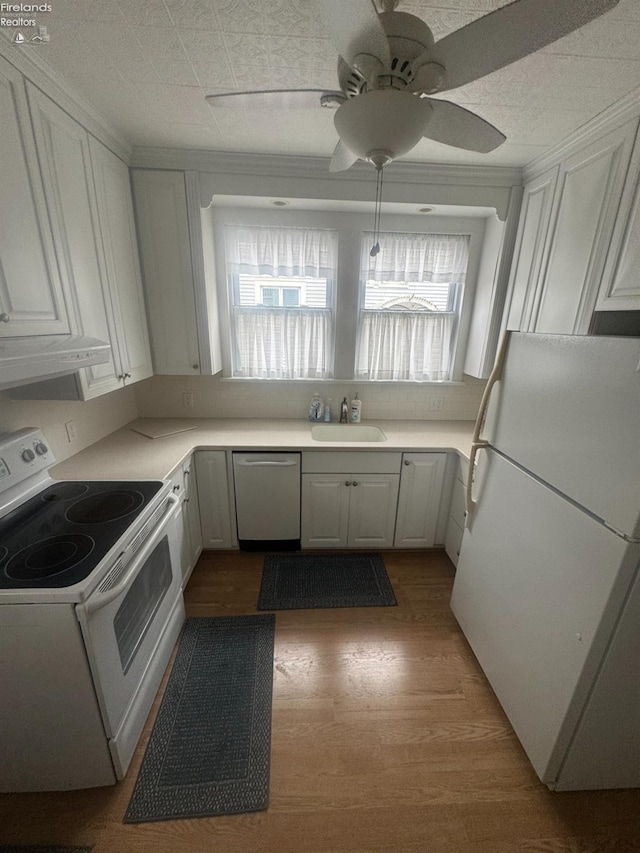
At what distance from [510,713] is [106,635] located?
1592 mm

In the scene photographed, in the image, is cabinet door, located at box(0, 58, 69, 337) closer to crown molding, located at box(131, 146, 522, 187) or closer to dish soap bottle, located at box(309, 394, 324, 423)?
crown molding, located at box(131, 146, 522, 187)

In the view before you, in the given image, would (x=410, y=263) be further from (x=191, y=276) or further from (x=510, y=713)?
(x=510, y=713)

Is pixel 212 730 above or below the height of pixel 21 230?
below

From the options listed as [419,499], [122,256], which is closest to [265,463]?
[419,499]

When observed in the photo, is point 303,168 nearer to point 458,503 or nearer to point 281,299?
point 281,299

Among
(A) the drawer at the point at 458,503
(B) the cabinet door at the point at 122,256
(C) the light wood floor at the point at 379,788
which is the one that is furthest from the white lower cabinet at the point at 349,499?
(B) the cabinet door at the point at 122,256

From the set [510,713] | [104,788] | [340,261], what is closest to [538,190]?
[340,261]

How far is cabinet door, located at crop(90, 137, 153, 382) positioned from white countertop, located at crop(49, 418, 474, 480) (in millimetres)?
438

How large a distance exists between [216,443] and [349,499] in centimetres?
96

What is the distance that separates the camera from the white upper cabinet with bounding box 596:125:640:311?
4.36 ft

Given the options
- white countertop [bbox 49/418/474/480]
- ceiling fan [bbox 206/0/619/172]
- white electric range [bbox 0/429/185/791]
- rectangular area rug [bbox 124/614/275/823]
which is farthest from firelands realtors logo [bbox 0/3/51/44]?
rectangular area rug [bbox 124/614/275/823]

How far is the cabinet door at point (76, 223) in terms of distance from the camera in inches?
51.8

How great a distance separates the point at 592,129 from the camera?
151cm

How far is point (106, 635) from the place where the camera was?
1.08m
